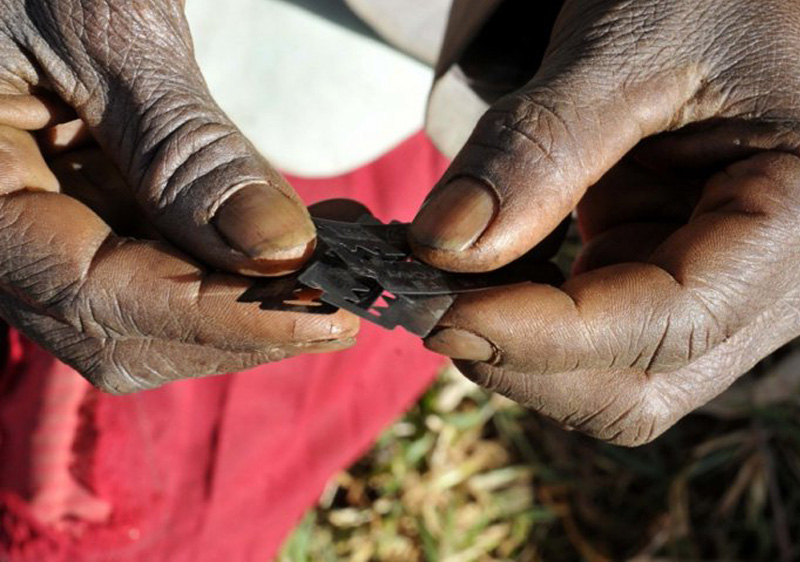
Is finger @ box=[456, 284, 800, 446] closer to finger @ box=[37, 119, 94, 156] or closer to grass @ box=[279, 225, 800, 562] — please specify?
finger @ box=[37, 119, 94, 156]

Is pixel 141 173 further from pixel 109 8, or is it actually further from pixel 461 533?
pixel 461 533

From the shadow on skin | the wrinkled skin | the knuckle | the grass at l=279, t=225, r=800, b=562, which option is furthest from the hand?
the grass at l=279, t=225, r=800, b=562

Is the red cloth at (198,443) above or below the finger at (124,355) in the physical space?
below

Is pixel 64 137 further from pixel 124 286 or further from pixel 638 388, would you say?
pixel 638 388

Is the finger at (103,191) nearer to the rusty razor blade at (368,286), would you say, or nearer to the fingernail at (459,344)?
the rusty razor blade at (368,286)

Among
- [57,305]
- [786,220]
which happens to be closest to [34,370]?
[57,305]

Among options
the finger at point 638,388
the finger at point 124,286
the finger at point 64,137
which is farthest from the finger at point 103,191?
the finger at point 638,388

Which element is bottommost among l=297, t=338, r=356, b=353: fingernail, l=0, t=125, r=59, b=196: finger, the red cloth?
the red cloth

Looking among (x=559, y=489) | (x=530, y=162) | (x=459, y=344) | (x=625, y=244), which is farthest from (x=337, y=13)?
(x=559, y=489)
